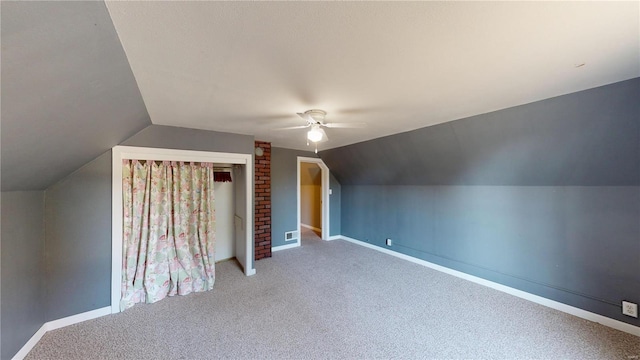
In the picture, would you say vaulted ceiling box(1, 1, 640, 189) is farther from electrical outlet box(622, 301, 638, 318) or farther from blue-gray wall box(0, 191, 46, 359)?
electrical outlet box(622, 301, 638, 318)

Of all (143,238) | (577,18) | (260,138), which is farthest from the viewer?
(260,138)

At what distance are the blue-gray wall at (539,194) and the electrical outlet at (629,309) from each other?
1.4 inches

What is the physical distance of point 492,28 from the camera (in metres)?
1.17

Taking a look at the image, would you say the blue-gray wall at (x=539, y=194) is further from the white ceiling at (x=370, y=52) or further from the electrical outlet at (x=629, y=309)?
the white ceiling at (x=370, y=52)

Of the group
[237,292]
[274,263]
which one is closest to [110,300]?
[237,292]

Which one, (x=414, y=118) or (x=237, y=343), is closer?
(x=237, y=343)

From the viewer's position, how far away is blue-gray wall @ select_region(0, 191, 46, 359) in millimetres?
1766

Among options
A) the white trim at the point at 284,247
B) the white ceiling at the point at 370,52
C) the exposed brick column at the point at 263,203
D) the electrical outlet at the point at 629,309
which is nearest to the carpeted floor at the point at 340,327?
the electrical outlet at the point at 629,309

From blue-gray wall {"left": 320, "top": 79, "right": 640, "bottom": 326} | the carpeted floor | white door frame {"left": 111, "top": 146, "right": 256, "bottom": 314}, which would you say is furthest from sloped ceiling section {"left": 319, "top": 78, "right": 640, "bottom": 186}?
white door frame {"left": 111, "top": 146, "right": 256, "bottom": 314}

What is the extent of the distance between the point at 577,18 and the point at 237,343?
3.15m

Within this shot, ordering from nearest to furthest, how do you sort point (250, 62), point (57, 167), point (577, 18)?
1. point (577, 18)
2. point (250, 62)
3. point (57, 167)

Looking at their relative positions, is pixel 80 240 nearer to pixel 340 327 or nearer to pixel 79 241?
pixel 79 241

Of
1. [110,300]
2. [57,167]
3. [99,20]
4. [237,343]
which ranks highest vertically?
[99,20]

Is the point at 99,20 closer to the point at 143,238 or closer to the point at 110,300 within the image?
the point at 143,238
